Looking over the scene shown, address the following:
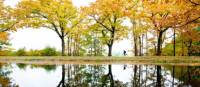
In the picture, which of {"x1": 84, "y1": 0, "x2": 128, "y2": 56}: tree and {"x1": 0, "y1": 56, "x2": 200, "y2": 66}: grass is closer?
{"x1": 0, "y1": 56, "x2": 200, "y2": 66}: grass

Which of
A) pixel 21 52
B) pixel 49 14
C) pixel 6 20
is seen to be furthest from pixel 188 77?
pixel 21 52

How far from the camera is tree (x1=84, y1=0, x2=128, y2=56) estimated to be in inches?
1991

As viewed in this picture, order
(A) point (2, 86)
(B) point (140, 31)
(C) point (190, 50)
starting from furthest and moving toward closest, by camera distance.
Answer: (C) point (190, 50), (B) point (140, 31), (A) point (2, 86)

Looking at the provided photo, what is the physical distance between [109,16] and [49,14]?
7.90 metres

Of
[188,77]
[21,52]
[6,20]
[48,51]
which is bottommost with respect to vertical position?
[21,52]

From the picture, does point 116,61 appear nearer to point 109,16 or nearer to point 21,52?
point 109,16

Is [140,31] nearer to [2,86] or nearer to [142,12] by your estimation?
[142,12]

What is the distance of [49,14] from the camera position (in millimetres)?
52719

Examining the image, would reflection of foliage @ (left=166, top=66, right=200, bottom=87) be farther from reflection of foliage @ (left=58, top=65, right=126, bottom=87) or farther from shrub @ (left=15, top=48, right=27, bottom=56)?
shrub @ (left=15, top=48, right=27, bottom=56)

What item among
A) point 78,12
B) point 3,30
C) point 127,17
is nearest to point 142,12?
point 127,17

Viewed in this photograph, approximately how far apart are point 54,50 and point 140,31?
46.2 feet

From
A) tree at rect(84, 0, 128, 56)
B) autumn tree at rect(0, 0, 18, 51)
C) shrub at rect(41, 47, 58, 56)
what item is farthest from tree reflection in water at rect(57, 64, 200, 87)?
shrub at rect(41, 47, 58, 56)

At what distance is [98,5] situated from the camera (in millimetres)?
51812

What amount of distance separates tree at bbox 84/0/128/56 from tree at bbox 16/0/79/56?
9.11 feet
